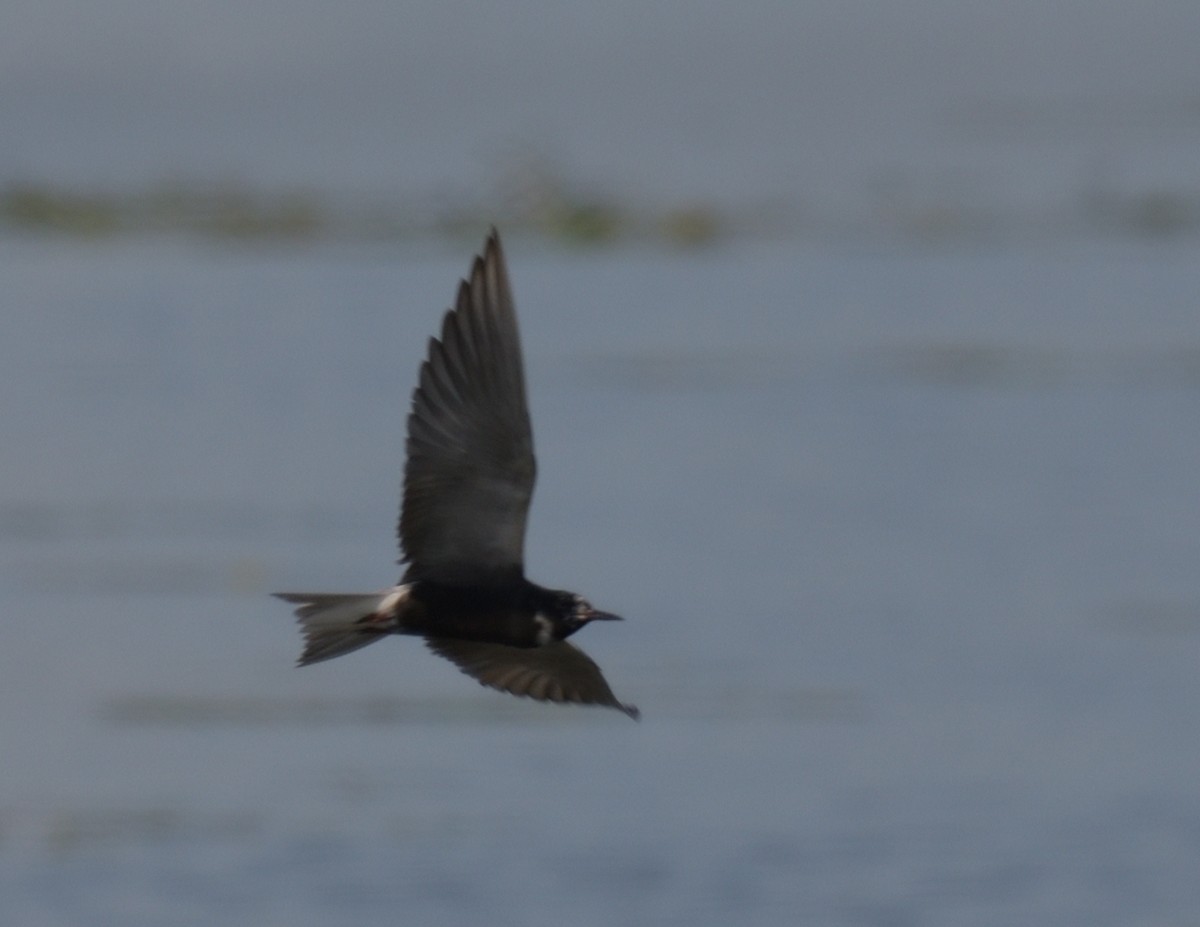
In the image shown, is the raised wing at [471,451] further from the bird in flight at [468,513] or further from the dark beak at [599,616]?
the dark beak at [599,616]

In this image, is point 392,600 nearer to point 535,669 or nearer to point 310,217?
point 535,669

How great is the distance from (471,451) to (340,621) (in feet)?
1.39

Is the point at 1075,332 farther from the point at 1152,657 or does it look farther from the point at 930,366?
the point at 1152,657

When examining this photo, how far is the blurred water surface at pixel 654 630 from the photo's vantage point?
11.9 metres

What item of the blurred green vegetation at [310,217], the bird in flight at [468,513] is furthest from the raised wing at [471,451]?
the blurred green vegetation at [310,217]

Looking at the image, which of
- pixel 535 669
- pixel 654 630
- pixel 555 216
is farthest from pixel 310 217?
pixel 535 669

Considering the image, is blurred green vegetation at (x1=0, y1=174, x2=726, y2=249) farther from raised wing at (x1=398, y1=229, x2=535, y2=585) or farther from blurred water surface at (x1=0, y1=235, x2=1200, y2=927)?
raised wing at (x1=398, y1=229, x2=535, y2=585)

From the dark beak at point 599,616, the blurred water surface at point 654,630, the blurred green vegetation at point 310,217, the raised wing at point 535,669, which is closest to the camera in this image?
the dark beak at point 599,616

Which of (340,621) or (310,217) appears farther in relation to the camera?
(310,217)

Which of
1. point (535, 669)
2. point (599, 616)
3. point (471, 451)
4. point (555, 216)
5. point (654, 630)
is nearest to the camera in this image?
point (599, 616)

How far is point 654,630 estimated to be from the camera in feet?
48.2

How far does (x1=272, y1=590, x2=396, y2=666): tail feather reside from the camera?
21.7 feet

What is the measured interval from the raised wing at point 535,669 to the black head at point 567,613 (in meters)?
0.28

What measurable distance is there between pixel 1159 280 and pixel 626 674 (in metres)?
13.6
